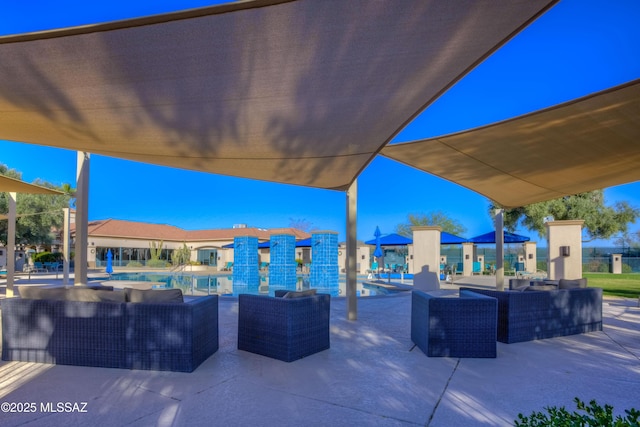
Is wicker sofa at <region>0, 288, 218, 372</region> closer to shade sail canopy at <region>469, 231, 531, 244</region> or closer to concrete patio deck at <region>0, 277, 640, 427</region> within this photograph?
concrete patio deck at <region>0, 277, 640, 427</region>

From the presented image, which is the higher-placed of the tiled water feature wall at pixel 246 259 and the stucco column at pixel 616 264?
the tiled water feature wall at pixel 246 259

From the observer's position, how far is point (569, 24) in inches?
410

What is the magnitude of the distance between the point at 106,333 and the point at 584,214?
26.1 metres

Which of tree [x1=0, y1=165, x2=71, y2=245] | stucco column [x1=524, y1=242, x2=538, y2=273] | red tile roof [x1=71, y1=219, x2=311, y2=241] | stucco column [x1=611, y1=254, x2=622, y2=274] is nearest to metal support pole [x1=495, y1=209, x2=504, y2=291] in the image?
stucco column [x1=524, y1=242, x2=538, y2=273]

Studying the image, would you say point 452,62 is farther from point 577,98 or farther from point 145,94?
point 145,94

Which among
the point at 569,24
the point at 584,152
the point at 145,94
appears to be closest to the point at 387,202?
the point at 569,24

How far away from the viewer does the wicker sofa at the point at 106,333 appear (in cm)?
388

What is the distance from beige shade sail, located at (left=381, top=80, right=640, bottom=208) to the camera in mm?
4352

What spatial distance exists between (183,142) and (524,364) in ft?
14.9

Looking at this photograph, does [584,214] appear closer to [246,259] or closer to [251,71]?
[246,259]

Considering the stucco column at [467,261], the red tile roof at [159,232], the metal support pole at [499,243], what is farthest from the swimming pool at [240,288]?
the red tile roof at [159,232]

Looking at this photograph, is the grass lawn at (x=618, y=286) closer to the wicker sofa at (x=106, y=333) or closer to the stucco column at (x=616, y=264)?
the stucco column at (x=616, y=264)

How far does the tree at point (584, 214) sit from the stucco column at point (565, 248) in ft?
35.6

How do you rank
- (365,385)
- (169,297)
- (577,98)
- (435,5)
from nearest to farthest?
(435,5)
(365,385)
(577,98)
(169,297)
